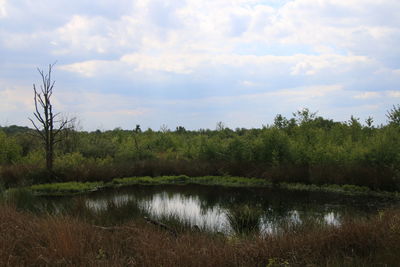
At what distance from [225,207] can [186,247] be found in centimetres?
840

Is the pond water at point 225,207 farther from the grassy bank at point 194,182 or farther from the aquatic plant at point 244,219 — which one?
the grassy bank at point 194,182

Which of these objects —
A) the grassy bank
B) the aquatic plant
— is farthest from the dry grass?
the grassy bank

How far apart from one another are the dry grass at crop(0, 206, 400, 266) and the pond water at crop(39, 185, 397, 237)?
114 centimetres

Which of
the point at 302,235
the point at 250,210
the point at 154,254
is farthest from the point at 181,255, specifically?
the point at 250,210

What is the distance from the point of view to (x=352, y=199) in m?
15.3

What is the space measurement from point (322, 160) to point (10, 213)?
17513mm

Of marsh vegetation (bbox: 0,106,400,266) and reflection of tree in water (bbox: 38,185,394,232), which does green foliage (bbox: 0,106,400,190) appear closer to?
marsh vegetation (bbox: 0,106,400,266)

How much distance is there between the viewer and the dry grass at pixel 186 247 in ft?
15.8

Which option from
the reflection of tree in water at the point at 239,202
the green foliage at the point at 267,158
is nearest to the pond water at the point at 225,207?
the reflection of tree in water at the point at 239,202

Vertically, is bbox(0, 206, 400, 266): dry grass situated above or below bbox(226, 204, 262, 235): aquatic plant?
above

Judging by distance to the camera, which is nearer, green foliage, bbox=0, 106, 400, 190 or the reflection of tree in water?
the reflection of tree in water

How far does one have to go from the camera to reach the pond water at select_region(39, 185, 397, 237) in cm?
924

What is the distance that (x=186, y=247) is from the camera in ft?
17.0

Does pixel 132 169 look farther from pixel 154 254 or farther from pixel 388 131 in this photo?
pixel 154 254
